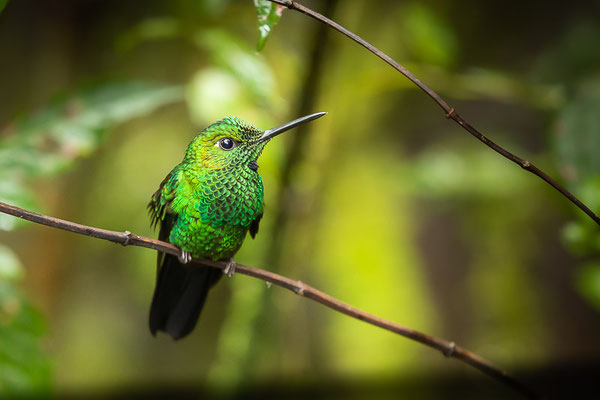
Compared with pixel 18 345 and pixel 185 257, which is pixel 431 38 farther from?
pixel 18 345

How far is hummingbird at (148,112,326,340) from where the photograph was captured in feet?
2.10

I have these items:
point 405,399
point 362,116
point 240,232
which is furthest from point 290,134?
point 405,399

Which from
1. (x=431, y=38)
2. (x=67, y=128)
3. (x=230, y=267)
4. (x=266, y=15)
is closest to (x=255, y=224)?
(x=230, y=267)

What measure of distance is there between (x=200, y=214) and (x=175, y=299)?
124 mm

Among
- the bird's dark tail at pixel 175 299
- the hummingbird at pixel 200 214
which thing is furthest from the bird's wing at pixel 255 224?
the bird's dark tail at pixel 175 299

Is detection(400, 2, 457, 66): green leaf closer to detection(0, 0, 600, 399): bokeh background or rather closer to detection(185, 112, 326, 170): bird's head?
detection(0, 0, 600, 399): bokeh background

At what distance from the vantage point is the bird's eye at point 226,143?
2.05 ft

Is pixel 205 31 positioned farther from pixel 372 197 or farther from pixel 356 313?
pixel 372 197

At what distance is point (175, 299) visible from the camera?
730 millimetres

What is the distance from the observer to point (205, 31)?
123cm

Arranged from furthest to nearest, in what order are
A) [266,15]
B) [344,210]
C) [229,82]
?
1. [344,210]
2. [229,82]
3. [266,15]

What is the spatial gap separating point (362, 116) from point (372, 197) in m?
0.30

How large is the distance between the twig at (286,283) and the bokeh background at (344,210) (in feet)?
2.12

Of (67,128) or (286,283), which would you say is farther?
(67,128)
